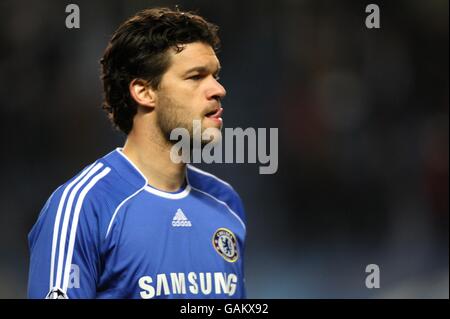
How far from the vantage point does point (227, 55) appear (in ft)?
20.9

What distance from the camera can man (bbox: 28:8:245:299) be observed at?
9.06 ft

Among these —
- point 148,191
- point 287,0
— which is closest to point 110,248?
point 148,191

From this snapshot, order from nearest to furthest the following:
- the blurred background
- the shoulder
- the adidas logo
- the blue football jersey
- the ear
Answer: the blue football jersey
the adidas logo
the ear
the shoulder
the blurred background

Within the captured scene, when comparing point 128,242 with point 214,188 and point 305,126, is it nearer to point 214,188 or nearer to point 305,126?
point 214,188

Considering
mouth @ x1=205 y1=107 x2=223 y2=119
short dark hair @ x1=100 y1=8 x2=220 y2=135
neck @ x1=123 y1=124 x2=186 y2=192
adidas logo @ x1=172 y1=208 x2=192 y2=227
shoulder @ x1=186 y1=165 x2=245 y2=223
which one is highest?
short dark hair @ x1=100 y1=8 x2=220 y2=135

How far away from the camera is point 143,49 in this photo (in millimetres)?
3207

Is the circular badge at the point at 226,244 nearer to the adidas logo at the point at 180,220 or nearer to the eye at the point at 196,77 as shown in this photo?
the adidas logo at the point at 180,220

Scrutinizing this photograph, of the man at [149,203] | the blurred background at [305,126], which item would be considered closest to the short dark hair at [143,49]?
the man at [149,203]

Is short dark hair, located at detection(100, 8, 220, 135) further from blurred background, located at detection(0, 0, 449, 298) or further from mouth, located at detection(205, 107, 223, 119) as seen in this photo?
blurred background, located at detection(0, 0, 449, 298)

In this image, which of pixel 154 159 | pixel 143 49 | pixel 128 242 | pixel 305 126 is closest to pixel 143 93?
pixel 143 49

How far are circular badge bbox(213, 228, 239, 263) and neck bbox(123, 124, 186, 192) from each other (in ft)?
0.96

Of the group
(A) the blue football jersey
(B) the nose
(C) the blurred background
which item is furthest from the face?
(C) the blurred background

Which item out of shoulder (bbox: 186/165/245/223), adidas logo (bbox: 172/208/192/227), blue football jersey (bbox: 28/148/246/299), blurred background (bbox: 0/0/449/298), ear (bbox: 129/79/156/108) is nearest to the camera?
blue football jersey (bbox: 28/148/246/299)

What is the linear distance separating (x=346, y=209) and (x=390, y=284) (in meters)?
0.72
